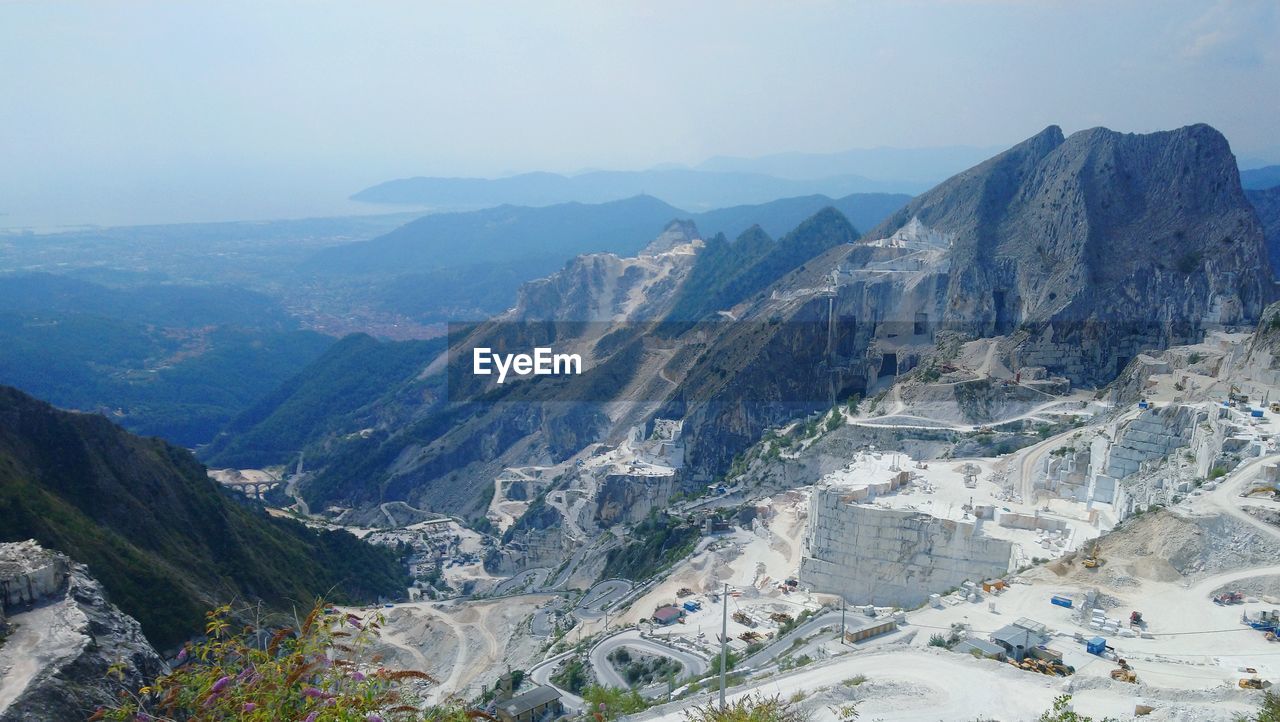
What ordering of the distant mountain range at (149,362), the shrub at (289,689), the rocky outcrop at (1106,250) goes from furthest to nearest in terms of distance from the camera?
1. the distant mountain range at (149,362)
2. the rocky outcrop at (1106,250)
3. the shrub at (289,689)

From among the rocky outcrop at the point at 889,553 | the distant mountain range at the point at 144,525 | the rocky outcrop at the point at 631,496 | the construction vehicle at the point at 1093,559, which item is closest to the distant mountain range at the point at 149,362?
the rocky outcrop at the point at 631,496

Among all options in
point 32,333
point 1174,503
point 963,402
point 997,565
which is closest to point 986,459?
point 963,402

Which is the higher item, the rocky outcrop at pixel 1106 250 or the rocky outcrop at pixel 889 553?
the rocky outcrop at pixel 1106 250

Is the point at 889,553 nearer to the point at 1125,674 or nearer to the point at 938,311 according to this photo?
the point at 1125,674

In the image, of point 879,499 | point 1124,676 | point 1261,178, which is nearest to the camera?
point 1124,676

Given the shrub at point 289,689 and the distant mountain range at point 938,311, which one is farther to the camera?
the distant mountain range at point 938,311

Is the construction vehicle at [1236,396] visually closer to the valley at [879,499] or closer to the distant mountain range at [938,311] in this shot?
the valley at [879,499]

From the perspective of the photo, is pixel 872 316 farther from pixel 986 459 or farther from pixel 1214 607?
pixel 1214 607

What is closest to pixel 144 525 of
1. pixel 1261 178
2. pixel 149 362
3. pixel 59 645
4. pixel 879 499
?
pixel 59 645

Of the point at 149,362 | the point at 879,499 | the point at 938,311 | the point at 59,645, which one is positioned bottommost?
the point at 149,362

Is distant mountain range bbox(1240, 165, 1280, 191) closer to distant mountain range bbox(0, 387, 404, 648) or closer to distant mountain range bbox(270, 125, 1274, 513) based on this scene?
distant mountain range bbox(270, 125, 1274, 513)
